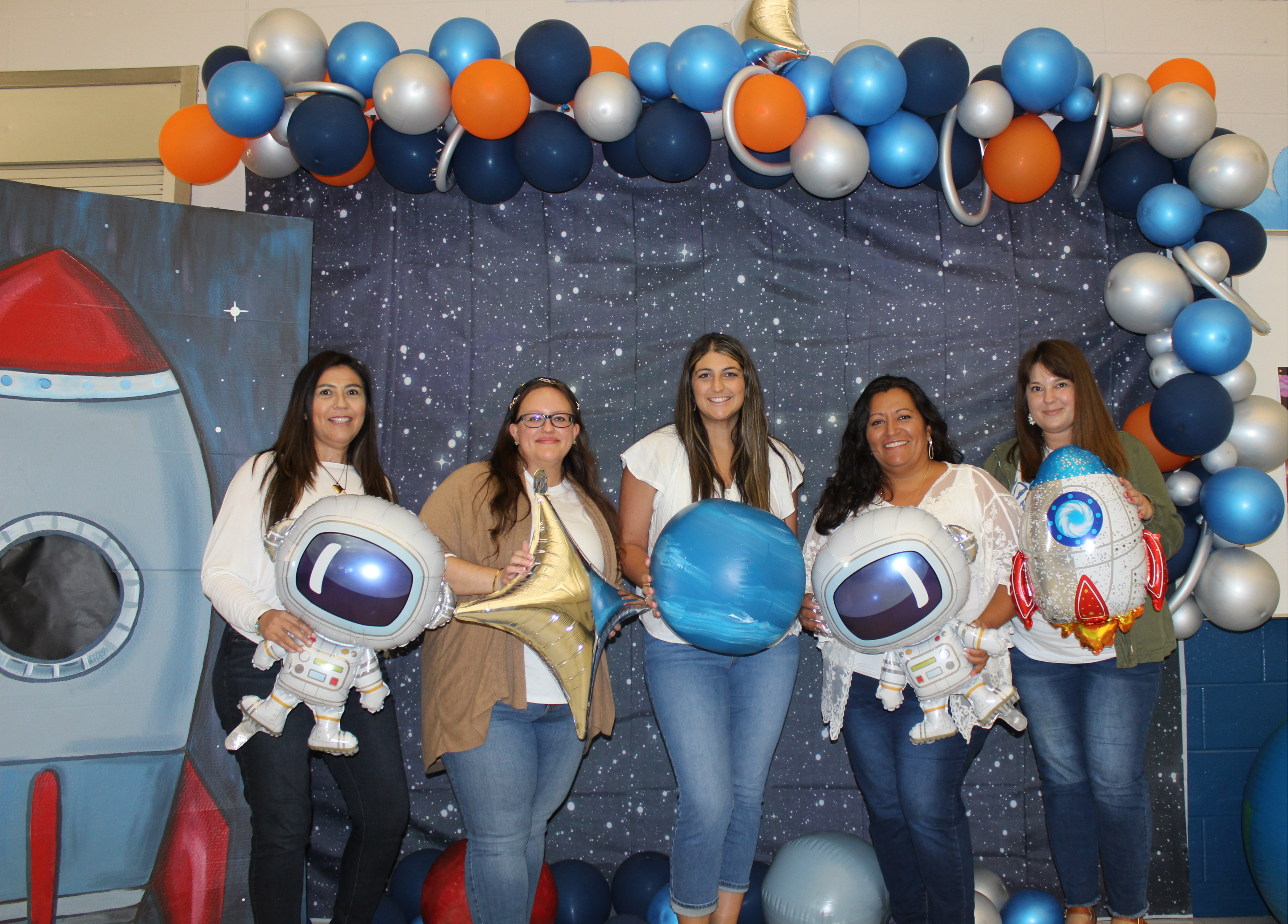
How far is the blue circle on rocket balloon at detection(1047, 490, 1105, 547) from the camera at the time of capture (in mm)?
1682

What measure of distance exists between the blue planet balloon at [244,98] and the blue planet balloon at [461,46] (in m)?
0.42

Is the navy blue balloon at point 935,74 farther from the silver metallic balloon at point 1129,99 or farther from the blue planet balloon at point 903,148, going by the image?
the silver metallic balloon at point 1129,99

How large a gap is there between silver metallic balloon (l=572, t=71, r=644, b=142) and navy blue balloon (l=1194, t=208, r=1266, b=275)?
160cm

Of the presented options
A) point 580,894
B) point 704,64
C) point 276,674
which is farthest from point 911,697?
point 704,64

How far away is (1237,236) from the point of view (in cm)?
223

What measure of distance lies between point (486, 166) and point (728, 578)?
4.38ft

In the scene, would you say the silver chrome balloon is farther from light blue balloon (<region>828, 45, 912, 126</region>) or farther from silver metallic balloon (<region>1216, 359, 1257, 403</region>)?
light blue balloon (<region>828, 45, 912, 126</region>)

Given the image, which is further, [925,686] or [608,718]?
[608,718]

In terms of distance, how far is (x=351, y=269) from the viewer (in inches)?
96.9

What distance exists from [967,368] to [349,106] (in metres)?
1.88

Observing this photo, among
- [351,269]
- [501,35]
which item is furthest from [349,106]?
[501,35]

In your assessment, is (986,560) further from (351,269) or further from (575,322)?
(351,269)

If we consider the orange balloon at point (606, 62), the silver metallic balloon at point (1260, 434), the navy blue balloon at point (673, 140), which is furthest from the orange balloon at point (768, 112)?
the silver metallic balloon at point (1260, 434)

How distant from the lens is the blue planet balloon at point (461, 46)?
218 centimetres
